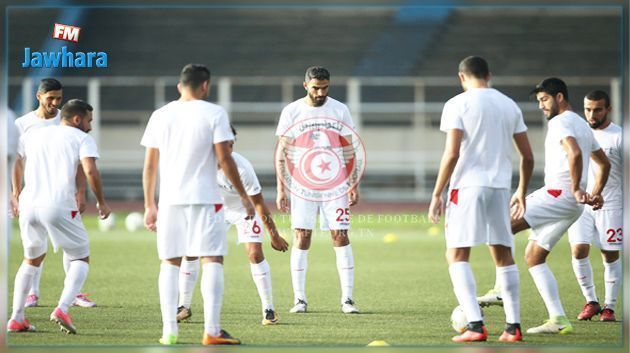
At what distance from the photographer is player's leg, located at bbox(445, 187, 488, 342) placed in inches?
331

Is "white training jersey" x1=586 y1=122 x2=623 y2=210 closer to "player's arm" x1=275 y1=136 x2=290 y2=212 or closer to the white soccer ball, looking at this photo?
"player's arm" x1=275 y1=136 x2=290 y2=212

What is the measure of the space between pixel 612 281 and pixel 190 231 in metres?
4.38

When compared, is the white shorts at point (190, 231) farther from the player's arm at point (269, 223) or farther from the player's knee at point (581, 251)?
the player's knee at point (581, 251)

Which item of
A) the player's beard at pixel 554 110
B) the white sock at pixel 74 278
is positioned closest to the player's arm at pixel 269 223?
the white sock at pixel 74 278

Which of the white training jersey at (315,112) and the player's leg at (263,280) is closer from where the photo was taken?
the player's leg at (263,280)

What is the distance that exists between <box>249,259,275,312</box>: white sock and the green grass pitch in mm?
214

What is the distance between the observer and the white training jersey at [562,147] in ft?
29.6

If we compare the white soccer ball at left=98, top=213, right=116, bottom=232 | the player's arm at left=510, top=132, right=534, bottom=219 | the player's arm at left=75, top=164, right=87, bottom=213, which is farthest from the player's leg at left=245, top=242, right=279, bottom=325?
the white soccer ball at left=98, top=213, right=116, bottom=232

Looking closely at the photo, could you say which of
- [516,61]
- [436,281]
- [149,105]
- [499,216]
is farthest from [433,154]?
[499,216]

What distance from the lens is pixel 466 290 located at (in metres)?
8.44

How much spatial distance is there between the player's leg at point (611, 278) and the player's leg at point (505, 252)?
6.38 feet

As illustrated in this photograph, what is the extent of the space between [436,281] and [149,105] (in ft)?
69.1

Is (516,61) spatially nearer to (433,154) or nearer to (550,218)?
(433,154)

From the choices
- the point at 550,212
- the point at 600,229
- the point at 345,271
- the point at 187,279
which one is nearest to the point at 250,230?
the point at 187,279
